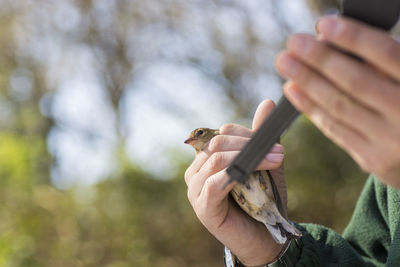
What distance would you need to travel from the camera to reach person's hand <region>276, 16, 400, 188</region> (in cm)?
62

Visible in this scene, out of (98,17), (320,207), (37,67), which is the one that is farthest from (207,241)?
(37,67)

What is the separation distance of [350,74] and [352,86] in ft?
0.06

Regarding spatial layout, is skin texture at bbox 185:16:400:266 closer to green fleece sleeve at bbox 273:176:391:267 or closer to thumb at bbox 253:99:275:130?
thumb at bbox 253:99:275:130

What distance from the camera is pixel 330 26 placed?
2.05 feet

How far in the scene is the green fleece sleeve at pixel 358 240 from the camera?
152cm

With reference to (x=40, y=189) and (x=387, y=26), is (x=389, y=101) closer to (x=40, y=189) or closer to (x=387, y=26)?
(x=387, y=26)

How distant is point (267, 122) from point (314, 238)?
1.08 m

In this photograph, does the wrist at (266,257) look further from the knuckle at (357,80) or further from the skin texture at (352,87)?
the knuckle at (357,80)

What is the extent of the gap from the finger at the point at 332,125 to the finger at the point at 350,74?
6 centimetres

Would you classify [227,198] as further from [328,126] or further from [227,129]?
[328,126]

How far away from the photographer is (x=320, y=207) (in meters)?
4.49

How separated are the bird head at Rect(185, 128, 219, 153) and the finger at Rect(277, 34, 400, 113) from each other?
0.98 metres

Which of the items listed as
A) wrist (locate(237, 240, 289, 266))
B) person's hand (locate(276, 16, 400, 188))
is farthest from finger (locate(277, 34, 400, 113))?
wrist (locate(237, 240, 289, 266))

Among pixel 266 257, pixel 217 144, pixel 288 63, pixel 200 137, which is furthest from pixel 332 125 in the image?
pixel 200 137
